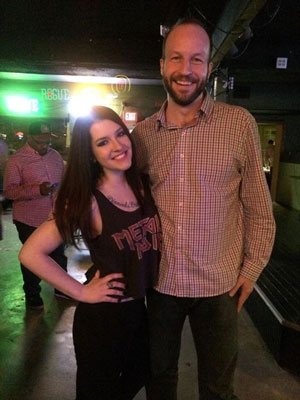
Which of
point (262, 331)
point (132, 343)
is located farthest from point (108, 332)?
point (262, 331)

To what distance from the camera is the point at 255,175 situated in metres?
1.53

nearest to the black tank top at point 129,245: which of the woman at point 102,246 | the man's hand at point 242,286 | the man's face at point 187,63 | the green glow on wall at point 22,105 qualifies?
the woman at point 102,246

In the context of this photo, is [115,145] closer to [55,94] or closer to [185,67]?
[185,67]

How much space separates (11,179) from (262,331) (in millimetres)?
2883

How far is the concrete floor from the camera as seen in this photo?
2.38 meters

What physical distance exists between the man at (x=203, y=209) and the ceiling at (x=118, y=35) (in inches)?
104

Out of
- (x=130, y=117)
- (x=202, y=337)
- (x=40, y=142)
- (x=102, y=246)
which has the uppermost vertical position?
(x=130, y=117)

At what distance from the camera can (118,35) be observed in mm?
5781

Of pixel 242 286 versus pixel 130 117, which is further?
pixel 130 117

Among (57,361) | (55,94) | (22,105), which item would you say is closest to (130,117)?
(55,94)

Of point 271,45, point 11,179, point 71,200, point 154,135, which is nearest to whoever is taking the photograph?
point 71,200

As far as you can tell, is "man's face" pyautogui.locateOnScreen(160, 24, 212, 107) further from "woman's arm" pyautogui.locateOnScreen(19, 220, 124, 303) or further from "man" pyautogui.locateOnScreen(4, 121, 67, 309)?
"man" pyautogui.locateOnScreen(4, 121, 67, 309)

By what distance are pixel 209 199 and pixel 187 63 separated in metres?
0.61

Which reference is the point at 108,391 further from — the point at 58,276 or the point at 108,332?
the point at 58,276
